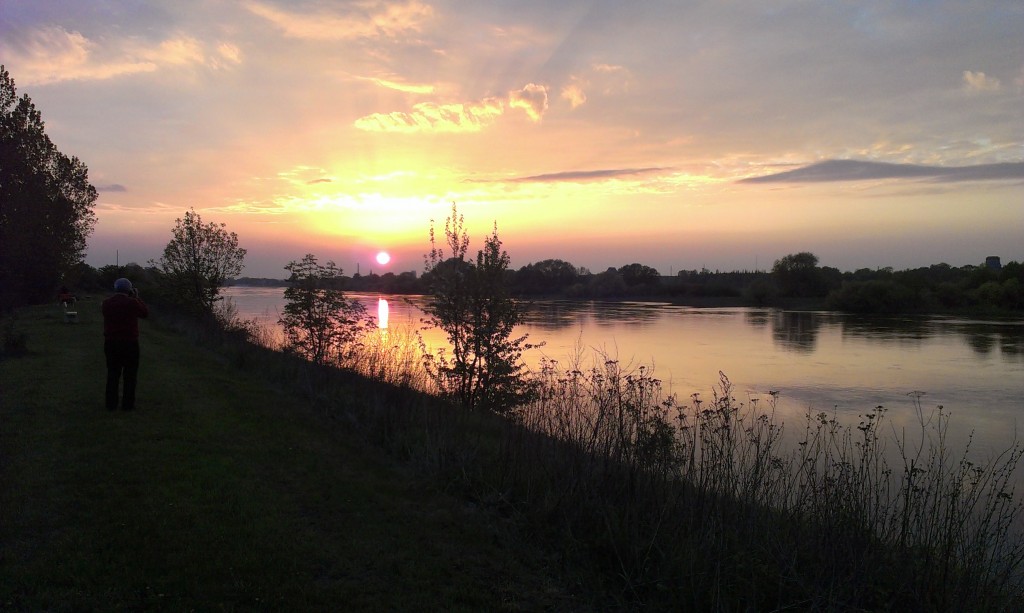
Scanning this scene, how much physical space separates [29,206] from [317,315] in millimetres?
11122

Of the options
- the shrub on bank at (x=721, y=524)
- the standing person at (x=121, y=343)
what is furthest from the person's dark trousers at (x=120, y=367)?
the shrub on bank at (x=721, y=524)

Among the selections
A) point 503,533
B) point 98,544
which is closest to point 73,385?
point 98,544

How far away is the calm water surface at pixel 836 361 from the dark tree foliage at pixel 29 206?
538 inches

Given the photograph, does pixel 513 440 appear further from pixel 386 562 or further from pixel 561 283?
pixel 561 283

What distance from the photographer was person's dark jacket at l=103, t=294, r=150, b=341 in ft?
30.0

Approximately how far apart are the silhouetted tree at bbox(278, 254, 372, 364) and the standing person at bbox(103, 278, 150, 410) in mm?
9999

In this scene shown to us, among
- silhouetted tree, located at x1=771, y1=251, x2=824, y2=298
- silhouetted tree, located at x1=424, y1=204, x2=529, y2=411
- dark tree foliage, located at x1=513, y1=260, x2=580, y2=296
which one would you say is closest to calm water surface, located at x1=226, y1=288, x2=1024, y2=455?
silhouetted tree, located at x1=424, y1=204, x2=529, y2=411

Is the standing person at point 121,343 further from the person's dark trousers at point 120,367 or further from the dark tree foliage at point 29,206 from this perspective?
the dark tree foliage at point 29,206

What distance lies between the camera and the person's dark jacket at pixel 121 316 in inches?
360

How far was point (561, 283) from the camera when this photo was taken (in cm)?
11369

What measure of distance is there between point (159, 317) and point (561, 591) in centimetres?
3678

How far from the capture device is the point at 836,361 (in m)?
30.6

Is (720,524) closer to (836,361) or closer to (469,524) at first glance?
(469,524)

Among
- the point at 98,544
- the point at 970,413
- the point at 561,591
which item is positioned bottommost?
the point at 970,413
